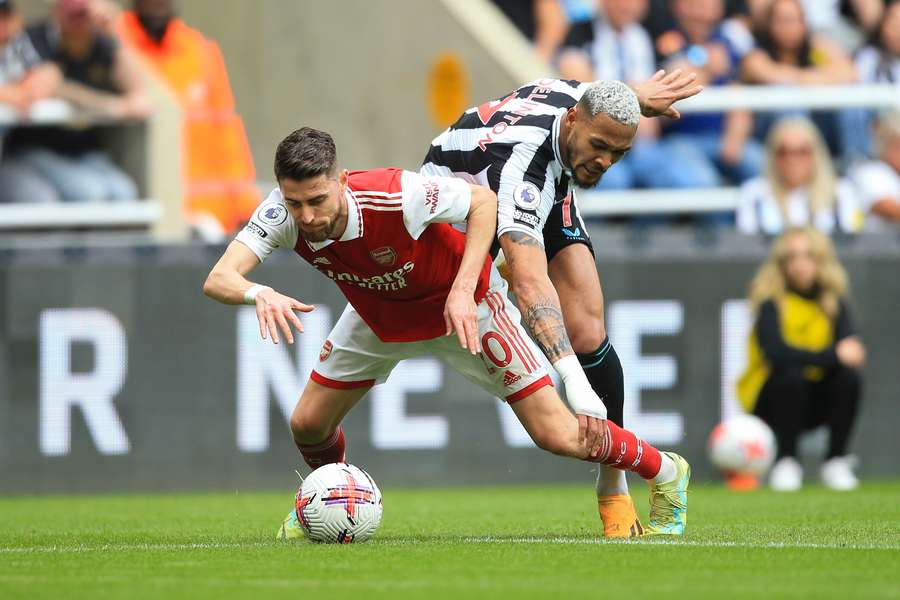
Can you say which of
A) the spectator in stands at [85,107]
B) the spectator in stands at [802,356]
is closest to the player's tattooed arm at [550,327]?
the spectator in stands at [802,356]

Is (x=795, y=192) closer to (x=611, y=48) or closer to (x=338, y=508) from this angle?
(x=611, y=48)

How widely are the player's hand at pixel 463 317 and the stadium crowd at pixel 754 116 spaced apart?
19.9 feet

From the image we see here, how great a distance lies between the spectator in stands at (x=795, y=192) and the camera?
481 inches

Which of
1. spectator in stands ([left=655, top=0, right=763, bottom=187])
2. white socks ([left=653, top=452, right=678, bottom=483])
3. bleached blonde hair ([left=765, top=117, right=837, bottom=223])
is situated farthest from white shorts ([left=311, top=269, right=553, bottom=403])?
spectator in stands ([left=655, top=0, right=763, bottom=187])

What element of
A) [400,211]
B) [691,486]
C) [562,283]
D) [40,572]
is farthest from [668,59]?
[40,572]

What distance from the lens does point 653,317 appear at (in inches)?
470

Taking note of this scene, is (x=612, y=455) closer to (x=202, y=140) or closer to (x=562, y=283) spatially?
(x=562, y=283)

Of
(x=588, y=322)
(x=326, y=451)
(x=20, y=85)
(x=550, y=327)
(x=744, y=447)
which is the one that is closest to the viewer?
(x=550, y=327)

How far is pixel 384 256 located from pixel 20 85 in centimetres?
629

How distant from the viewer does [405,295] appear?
279 inches

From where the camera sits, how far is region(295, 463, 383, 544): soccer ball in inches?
275

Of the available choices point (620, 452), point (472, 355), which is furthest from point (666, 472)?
point (472, 355)

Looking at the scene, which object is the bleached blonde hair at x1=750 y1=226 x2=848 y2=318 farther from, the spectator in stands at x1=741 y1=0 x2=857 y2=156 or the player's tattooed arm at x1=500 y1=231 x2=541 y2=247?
the player's tattooed arm at x1=500 y1=231 x2=541 y2=247

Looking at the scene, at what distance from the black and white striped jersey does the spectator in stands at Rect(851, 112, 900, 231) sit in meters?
5.58
